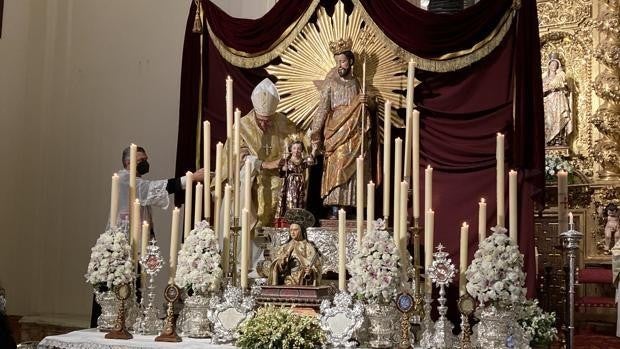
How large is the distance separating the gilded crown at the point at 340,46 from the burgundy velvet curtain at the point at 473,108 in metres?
0.31

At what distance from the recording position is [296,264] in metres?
4.42

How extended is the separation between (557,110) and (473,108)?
10.0ft

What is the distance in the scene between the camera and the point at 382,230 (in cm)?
416

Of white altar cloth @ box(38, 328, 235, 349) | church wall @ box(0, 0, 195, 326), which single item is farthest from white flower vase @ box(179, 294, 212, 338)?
church wall @ box(0, 0, 195, 326)

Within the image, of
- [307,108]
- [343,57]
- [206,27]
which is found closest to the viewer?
[343,57]

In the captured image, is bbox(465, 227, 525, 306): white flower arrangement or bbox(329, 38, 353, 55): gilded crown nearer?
bbox(465, 227, 525, 306): white flower arrangement

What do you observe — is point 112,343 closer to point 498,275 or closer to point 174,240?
point 174,240

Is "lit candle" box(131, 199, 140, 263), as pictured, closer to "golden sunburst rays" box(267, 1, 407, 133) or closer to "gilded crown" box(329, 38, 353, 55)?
"golden sunburst rays" box(267, 1, 407, 133)

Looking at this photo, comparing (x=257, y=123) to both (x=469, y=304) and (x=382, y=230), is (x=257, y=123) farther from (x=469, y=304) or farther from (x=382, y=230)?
(x=469, y=304)

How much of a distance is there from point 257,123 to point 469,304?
2624 millimetres

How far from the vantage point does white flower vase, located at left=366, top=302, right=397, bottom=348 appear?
4.08 metres

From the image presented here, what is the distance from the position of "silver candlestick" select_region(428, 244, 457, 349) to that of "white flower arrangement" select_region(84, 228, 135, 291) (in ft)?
5.58

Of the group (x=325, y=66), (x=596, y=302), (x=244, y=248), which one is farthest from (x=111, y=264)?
(x=596, y=302)

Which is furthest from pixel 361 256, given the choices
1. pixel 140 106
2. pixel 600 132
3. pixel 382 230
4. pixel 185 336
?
pixel 600 132
